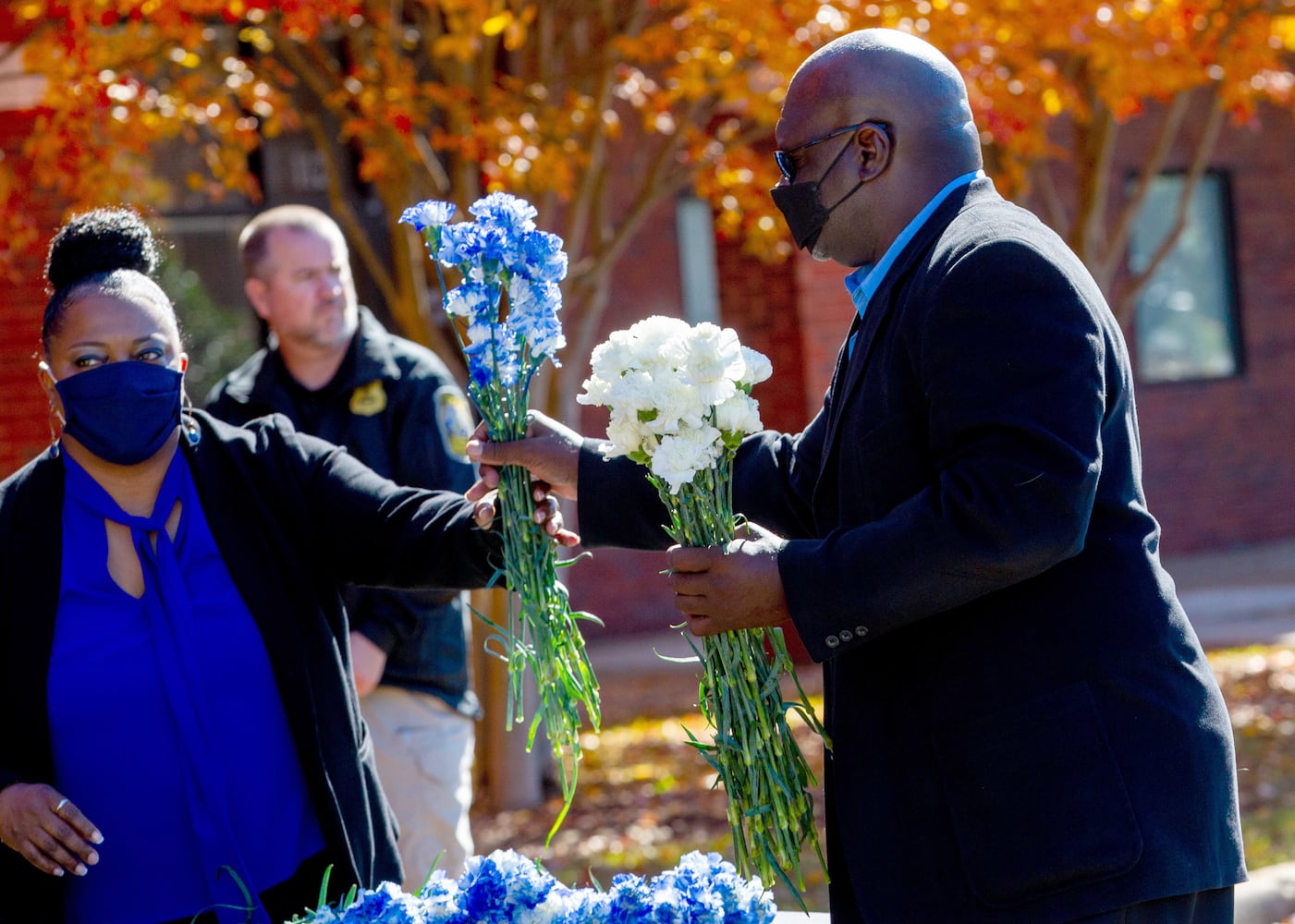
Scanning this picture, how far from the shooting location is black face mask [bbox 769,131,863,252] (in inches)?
95.7

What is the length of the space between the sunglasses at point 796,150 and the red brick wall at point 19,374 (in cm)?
664

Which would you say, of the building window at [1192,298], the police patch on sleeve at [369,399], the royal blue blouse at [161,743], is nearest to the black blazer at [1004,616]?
the royal blue blouse at [161,743]

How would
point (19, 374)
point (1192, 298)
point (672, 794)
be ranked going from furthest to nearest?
point (1192, 298)
point (19, 374)
point (672, 794)

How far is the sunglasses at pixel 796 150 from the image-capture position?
236cm

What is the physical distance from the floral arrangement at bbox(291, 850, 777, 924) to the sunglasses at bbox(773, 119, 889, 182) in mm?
1121

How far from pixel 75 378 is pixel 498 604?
4.37 metres

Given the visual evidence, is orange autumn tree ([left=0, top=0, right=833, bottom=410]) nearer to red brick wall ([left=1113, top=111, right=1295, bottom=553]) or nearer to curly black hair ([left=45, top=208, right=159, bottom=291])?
curly black hair ([left=45, top=208, right=159, bottom=291])

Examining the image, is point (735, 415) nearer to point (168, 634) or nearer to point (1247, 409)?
point (168, 634)

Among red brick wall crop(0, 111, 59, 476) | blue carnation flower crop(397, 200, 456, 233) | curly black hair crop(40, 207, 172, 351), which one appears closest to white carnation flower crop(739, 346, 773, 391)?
blue carnation flower crop(397, 200, 456, 233)

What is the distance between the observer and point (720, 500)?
243 cm

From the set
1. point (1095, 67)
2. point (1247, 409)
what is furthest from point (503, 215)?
point (1247, 409)

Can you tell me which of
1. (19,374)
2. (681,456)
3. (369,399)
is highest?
(19,374)

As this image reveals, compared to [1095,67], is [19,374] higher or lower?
lower

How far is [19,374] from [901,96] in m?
7.06
